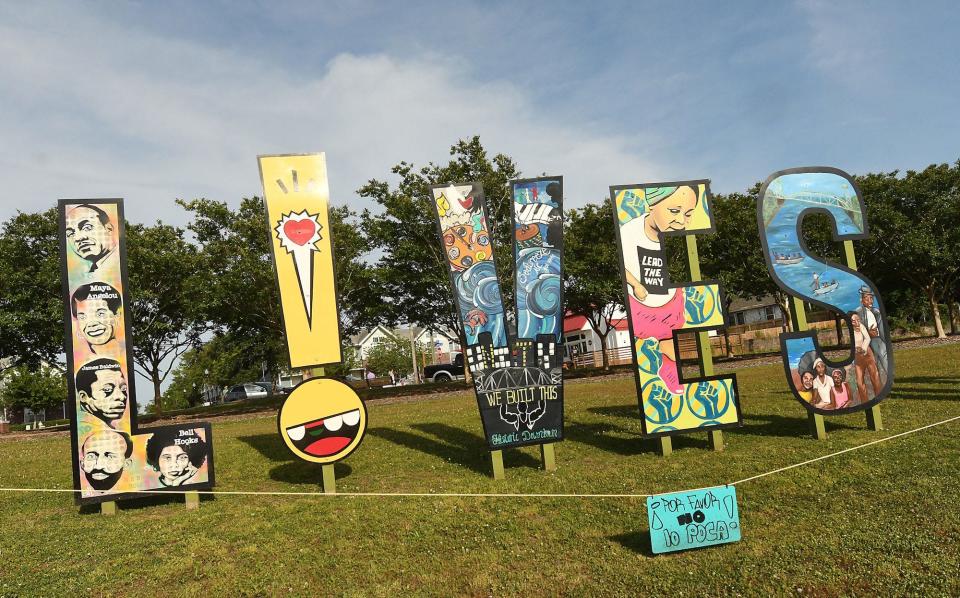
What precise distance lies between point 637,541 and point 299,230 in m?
5.98

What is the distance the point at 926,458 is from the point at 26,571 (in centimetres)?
1025

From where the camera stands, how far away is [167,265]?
74.4ft

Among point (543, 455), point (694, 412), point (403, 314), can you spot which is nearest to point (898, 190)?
point (403, 314)

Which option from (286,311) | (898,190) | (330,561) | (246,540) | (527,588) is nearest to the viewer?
(527,588)

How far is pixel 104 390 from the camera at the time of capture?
310 inches

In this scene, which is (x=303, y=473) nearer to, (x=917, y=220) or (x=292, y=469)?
(x=292, y=469)

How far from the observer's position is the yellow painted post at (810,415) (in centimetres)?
943

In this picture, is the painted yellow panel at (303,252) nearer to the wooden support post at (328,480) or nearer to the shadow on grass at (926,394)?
the wooden support post at (328,480)


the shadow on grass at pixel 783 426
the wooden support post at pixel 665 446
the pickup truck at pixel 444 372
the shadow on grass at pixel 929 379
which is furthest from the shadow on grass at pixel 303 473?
the pickup truck at pixel 444 372

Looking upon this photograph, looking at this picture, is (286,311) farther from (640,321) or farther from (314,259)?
(640,321)

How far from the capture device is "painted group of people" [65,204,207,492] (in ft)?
25.5

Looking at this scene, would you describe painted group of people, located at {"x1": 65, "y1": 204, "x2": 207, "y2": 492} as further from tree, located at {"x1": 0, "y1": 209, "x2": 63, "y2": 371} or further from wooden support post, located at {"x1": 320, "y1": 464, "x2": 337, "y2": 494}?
tree, located at {"x1": 0, "y1": 209, "x2": 63, "y2": 371}

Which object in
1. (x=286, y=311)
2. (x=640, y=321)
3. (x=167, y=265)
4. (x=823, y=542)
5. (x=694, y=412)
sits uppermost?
(x=167, y=265)

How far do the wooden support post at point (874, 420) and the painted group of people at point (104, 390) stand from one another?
10211mm
